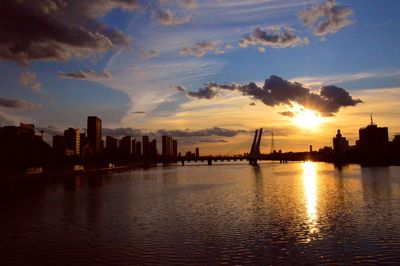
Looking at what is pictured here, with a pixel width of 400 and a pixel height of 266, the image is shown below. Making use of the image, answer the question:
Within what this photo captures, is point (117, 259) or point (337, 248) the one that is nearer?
point (117, 259)

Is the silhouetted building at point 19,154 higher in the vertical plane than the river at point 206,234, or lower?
higher

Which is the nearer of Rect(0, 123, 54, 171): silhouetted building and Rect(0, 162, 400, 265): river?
Rect(0, 162, 400, 265): river

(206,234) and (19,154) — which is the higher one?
(19,154)

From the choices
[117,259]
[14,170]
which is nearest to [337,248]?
[117,259]

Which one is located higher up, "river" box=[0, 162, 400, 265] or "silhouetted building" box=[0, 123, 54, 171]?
"silhouetted building" box=[0, 123, 54, 171]

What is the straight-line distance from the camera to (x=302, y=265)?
21516 mm

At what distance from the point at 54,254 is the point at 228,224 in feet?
46.7

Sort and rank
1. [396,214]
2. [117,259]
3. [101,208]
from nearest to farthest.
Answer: [117,259]
[396,214]
[101,208]

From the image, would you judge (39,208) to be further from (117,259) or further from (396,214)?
(396,214)

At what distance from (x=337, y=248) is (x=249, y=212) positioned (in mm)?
17551

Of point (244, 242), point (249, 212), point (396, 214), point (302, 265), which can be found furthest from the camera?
point (249, 212)

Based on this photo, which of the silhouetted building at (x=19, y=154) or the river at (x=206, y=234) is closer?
the river at (x=206, y=234)

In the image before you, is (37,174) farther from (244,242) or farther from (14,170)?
(244,242)

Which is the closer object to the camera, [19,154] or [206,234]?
[206,234]
